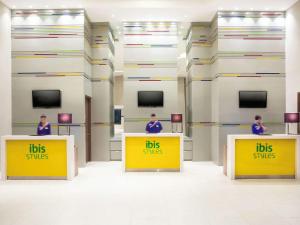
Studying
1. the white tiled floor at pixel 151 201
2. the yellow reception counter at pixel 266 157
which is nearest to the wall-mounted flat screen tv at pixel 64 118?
the white tiled floor at pixel 151 201

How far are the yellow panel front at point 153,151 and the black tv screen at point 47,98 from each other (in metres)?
2.49

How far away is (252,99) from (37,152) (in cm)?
608

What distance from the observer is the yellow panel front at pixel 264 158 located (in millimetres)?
7828

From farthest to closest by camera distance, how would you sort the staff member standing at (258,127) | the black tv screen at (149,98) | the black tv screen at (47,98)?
the black tv screen at (149,98)
the black tv screen at (47,98)
the staff member standing at (258,127)

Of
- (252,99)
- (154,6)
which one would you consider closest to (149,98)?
(154,6)

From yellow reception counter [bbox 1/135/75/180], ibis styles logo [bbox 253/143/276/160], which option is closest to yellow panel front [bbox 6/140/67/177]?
yellow reception counter [bbox 1/135/75/180]

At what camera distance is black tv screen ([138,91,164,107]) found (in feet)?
36.8

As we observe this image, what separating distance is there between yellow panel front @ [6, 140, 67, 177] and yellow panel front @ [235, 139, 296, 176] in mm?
4029

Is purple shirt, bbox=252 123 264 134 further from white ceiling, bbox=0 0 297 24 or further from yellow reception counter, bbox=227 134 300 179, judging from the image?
white ceiling, bbox=0 0 297 24

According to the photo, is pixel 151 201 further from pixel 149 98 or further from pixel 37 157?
pixel 149 98

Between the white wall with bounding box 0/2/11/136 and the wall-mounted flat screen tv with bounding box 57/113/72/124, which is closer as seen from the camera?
the wall-mounted flat screen tv with bounding box 57/113/72/124

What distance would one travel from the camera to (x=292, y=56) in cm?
961

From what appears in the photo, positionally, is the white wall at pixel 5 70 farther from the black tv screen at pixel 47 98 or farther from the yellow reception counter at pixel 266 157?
the yellow reception counter at pixel 266 157

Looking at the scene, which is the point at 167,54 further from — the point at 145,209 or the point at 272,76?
the point at 145,209
